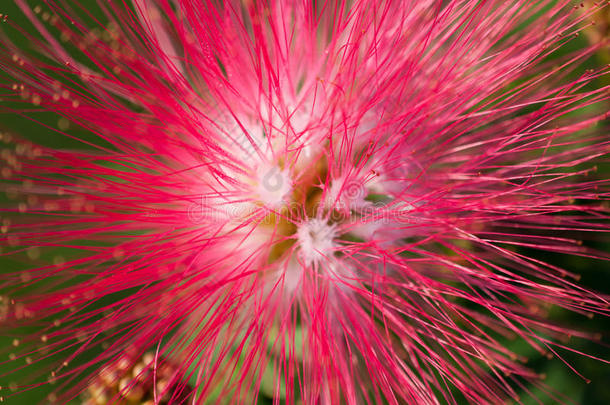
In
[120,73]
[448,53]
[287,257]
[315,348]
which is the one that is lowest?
[315,348]

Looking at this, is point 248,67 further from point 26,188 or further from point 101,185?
point 26,188

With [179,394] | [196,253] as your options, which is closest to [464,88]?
[196,253]

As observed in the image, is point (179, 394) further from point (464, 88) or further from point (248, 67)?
point (464, 88)

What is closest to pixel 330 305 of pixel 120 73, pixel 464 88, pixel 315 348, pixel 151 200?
pixel 315 348

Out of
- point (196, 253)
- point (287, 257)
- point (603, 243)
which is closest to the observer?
point (196, 253)

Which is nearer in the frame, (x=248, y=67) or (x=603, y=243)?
(x=248, y=67)

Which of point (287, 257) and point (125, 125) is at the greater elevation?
point (125, 125)

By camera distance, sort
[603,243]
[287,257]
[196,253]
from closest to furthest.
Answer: [196,253] → [287,257] → [603,243]
